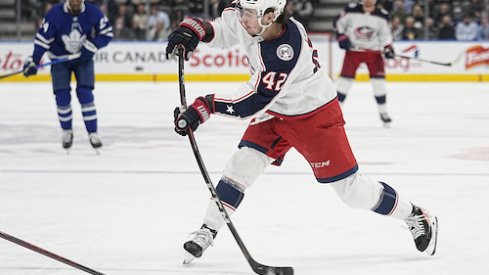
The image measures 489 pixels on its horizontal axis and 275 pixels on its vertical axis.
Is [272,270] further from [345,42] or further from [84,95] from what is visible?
[345,42]

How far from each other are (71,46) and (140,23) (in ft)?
25.1

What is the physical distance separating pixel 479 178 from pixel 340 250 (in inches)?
76.4

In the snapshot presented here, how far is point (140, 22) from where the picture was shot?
13.9 m

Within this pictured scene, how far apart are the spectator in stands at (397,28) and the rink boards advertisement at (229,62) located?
27cm

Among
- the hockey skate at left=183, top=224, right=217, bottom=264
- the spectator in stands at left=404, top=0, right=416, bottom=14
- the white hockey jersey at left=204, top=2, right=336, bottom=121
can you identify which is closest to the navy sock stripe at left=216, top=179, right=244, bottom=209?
the hockey skate at left=183, top=224, right=217, bottom=264

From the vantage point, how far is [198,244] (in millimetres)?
3184

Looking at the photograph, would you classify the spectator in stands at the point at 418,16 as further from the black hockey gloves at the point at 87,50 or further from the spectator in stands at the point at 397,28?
the black hockey gloves at the point at 87,50

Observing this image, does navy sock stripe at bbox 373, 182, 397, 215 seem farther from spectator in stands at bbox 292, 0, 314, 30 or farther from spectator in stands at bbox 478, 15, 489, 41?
spectator in stands at bbox 292, 0, 314, 30

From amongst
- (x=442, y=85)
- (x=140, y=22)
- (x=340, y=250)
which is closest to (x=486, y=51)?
(x=442, y=85)

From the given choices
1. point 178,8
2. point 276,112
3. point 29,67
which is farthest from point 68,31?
point 178,8

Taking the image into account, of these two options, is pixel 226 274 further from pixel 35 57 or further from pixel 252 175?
pixel 35 57

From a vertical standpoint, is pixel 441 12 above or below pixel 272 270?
below

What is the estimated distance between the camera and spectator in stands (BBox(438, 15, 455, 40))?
1328 cm

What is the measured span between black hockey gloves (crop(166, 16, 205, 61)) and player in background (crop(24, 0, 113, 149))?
127 inches
